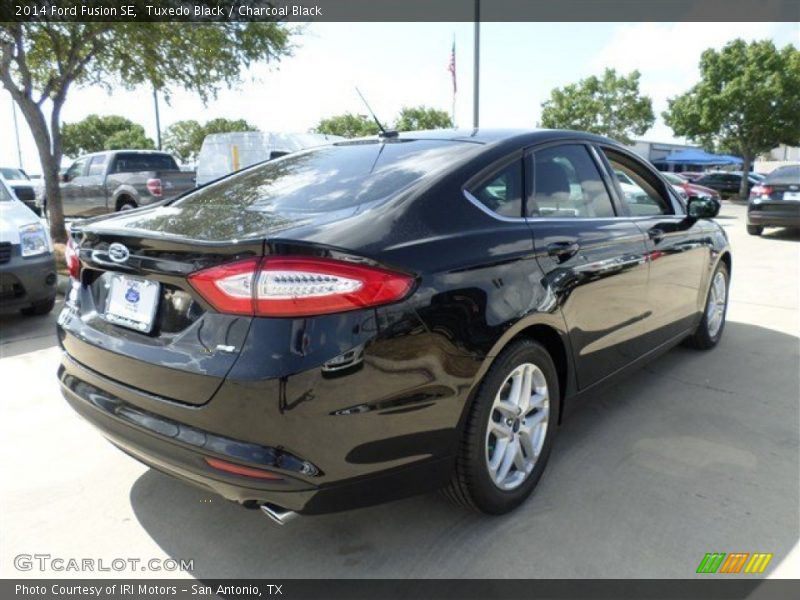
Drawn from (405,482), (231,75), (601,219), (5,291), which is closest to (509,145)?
(601,219)

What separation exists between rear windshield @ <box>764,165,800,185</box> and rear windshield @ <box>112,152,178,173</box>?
1257cm

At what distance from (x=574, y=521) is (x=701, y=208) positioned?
8.19 ft

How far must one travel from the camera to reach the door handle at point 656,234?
3.53 meters

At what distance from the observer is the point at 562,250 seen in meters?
2.74

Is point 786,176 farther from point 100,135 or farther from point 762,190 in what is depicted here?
point 100,135

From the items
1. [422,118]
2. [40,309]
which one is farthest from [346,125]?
[40,309]

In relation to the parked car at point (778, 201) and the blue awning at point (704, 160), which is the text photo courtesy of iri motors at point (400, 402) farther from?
the blue awning at point (704, 160)

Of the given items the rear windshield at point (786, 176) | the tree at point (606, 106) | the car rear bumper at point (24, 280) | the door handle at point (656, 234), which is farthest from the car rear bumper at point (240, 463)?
the tree at point (606, 106)

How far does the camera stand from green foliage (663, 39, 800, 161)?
26719 mm

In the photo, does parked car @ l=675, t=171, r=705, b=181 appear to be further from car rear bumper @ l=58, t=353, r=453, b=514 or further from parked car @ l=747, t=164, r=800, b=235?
car rear bumper @ l=58, t=353, r=453, b=514

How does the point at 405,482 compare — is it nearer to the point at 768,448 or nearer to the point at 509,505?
the point at 509,505

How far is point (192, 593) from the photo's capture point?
219 centimetres

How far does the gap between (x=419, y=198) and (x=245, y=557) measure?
5.11ft

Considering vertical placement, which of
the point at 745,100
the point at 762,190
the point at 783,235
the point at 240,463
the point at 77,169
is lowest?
the point at 783,235
